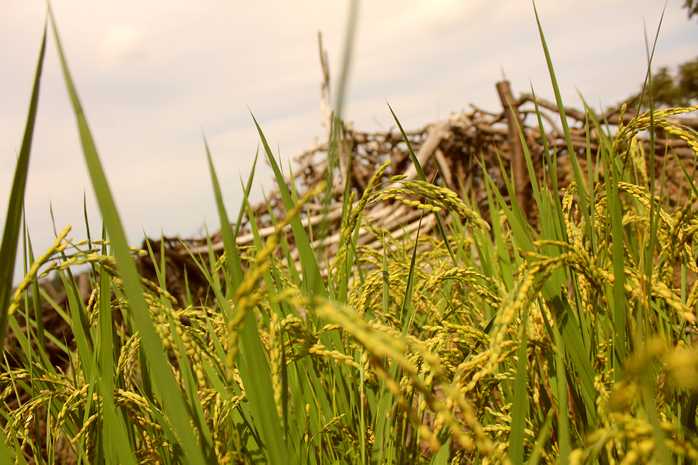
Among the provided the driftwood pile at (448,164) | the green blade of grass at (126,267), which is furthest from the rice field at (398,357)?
the driftwood pile at (448,164)

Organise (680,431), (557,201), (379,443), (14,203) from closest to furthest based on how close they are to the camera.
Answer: (14,203)
(680,431)
(379,443)
(557,201)

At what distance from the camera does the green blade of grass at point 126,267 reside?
0.54 m

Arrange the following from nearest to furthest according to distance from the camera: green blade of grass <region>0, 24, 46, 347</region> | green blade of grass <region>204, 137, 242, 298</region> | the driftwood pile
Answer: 1. green blade of grass <region>0, 24, 46, 347</region>
2. green blade of grass <region>204, 137, 242, 298</region>
3. the driftwood pile

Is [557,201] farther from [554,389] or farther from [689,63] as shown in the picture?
[689,63]

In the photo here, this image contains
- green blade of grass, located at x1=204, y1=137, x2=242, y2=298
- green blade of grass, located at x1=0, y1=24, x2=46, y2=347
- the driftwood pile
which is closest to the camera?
green blade of grass, located at x1=0, y1=24, x2=46, y2=347

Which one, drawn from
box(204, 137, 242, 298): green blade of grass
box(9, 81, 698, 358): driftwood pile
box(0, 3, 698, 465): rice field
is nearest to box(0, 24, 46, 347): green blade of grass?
box(0, 3, 698, 465): rice field

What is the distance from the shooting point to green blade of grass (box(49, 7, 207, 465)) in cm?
54

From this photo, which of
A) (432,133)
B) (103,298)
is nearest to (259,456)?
(103,298)

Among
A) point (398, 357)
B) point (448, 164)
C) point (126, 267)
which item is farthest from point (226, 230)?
point (448, 164)

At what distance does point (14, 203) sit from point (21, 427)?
2.34ft

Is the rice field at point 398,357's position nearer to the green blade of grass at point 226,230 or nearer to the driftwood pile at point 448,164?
the green blade of grass at point 226,230

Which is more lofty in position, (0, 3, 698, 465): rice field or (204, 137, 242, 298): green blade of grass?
(204, 137, 242, 298): green blade of grass

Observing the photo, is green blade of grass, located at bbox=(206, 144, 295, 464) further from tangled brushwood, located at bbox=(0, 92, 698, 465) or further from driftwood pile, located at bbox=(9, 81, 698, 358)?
driftwood pile, located at bbox=(9, 81, 698, 358)

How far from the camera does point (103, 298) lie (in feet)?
2.88
